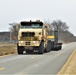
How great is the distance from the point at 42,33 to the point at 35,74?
76.6 feet

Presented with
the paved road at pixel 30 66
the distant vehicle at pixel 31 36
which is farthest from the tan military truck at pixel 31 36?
the paved road at pixel 30 66

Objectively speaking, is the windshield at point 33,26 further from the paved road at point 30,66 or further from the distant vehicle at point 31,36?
the paved road at point 30,66

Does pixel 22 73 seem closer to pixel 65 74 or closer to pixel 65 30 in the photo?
pixel 65 74

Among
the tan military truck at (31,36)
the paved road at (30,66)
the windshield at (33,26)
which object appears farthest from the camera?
the windshield at (33,26)

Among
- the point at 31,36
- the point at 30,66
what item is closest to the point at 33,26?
the point at 31,36

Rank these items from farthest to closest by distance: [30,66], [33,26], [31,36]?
[33,26] < [31,36] < [30,66]

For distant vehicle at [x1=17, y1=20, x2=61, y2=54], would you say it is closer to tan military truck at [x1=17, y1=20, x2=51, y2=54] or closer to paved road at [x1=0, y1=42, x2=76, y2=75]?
tan military truck at [x1=17, y1=20, x2=51, y2=54]

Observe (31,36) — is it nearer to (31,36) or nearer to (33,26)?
(31,36)

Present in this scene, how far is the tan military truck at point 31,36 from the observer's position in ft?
131

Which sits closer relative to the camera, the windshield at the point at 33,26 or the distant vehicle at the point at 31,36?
the distant vehicle at the point at 31,36

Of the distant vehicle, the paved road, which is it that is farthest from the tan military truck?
the paved road

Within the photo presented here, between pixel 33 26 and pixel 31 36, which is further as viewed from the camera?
pixel 33 26

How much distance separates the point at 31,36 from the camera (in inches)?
1588

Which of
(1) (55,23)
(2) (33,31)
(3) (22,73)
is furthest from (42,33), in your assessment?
(1) (55,23)
